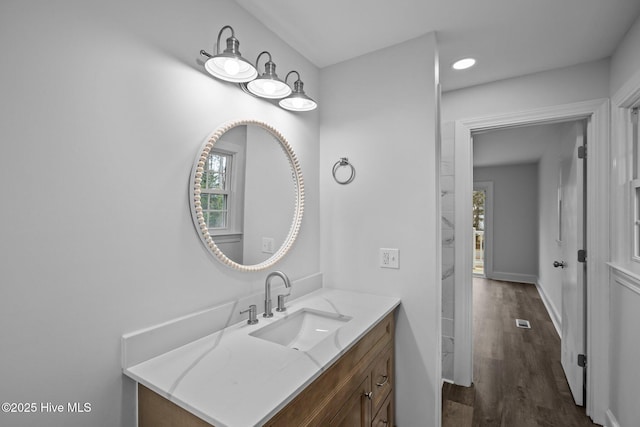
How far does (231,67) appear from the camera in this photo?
1.28m

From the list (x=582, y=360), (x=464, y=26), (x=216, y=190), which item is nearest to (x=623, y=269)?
(x=582, y=360)

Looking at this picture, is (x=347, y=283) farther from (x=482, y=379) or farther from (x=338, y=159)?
(x=482, y=379)

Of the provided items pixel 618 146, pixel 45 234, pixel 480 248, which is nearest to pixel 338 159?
pixel 45 234

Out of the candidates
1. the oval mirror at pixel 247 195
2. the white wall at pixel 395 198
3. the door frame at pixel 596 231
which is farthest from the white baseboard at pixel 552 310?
the oval mirror at pixel 247 195

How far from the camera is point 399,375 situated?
178 centimetres

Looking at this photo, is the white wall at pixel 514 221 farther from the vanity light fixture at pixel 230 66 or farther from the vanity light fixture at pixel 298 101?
the vanity light fixture at pixel 230 66

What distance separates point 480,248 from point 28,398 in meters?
7.63

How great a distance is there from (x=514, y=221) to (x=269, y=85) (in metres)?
6.29

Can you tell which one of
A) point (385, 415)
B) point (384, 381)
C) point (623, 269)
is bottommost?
point (385, 415)

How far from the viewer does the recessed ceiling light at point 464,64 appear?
2014 mm

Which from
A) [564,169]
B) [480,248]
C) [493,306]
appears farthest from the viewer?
[480,248]

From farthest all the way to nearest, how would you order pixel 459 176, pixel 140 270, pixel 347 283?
pixel 459 176, pixel 347 283, pixel 140 270

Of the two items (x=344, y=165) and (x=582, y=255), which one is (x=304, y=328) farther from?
(x=582, y=255)

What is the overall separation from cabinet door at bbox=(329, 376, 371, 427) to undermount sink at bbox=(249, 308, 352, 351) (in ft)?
0.95
